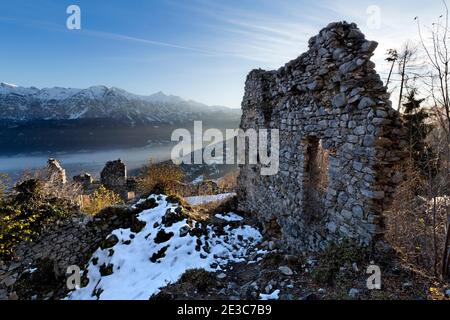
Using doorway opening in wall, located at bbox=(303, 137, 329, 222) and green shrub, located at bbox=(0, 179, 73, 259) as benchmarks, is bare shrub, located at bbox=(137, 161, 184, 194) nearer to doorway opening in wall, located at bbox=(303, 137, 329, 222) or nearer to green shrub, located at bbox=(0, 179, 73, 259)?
green shrub, located at bbox=(0, 179, 73, 259)

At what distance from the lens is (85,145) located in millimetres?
91562

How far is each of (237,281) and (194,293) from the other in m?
0.91

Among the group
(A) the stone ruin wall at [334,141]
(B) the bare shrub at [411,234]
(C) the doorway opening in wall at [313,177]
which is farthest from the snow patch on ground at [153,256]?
(B) the bare shrub at [411,234]

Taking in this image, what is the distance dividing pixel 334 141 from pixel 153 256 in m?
5.00

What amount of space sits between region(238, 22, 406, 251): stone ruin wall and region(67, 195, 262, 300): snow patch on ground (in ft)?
5.41

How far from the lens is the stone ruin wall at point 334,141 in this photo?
4.32m

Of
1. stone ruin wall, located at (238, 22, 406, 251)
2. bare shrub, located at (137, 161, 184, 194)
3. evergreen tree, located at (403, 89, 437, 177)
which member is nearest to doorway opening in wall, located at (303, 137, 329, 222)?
stone ruin wall, located at (238, 22, 406, 251)

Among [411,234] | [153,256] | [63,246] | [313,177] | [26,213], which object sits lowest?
[63,246]

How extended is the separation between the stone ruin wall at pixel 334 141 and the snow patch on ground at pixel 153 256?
1649mm

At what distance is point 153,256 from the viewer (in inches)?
267

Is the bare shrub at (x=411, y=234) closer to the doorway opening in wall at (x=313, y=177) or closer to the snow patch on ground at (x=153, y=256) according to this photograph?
the doorway opening in wall at (x=313, y=177)

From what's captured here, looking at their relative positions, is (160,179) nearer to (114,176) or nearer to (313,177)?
(313,177)

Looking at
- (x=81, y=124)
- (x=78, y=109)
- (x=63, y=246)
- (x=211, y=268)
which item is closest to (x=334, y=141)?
(x=211, y=268)
